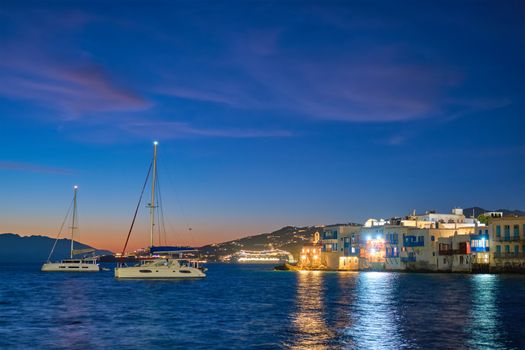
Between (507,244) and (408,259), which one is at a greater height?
Result: (507,244)

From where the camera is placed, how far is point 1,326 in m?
43.9

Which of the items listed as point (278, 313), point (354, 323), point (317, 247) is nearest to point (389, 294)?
point (278, 313)

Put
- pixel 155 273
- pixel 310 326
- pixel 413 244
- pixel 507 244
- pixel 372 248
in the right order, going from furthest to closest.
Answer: pixel 372 248 → pixel 413 244 → pixel 507 244 → pixel 155 273 → pixel 310 326

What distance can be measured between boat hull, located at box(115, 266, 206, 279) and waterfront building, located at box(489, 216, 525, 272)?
2443 inches

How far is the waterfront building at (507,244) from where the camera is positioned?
11832 centimetres

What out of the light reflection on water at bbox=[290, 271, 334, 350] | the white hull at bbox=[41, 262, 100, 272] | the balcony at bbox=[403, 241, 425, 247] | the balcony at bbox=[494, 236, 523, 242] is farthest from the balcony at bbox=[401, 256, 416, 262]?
the light reflection on water at bbox=[290, 271, 334, 350]

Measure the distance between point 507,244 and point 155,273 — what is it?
229ft

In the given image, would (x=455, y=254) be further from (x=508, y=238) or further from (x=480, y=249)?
(x=508, y=238)

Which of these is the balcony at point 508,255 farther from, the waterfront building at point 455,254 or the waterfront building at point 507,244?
the waterfront building at point 455,254

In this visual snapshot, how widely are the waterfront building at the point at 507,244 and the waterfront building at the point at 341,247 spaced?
4265 cm

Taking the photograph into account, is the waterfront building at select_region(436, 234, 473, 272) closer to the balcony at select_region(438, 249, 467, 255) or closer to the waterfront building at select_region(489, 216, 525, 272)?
the balcony at select_region(438, 249, 467, 255)

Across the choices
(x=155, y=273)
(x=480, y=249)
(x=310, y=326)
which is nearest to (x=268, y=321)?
(x=310, y=326)

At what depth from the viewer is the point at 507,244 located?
121 meters

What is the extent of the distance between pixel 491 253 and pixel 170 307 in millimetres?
87930
